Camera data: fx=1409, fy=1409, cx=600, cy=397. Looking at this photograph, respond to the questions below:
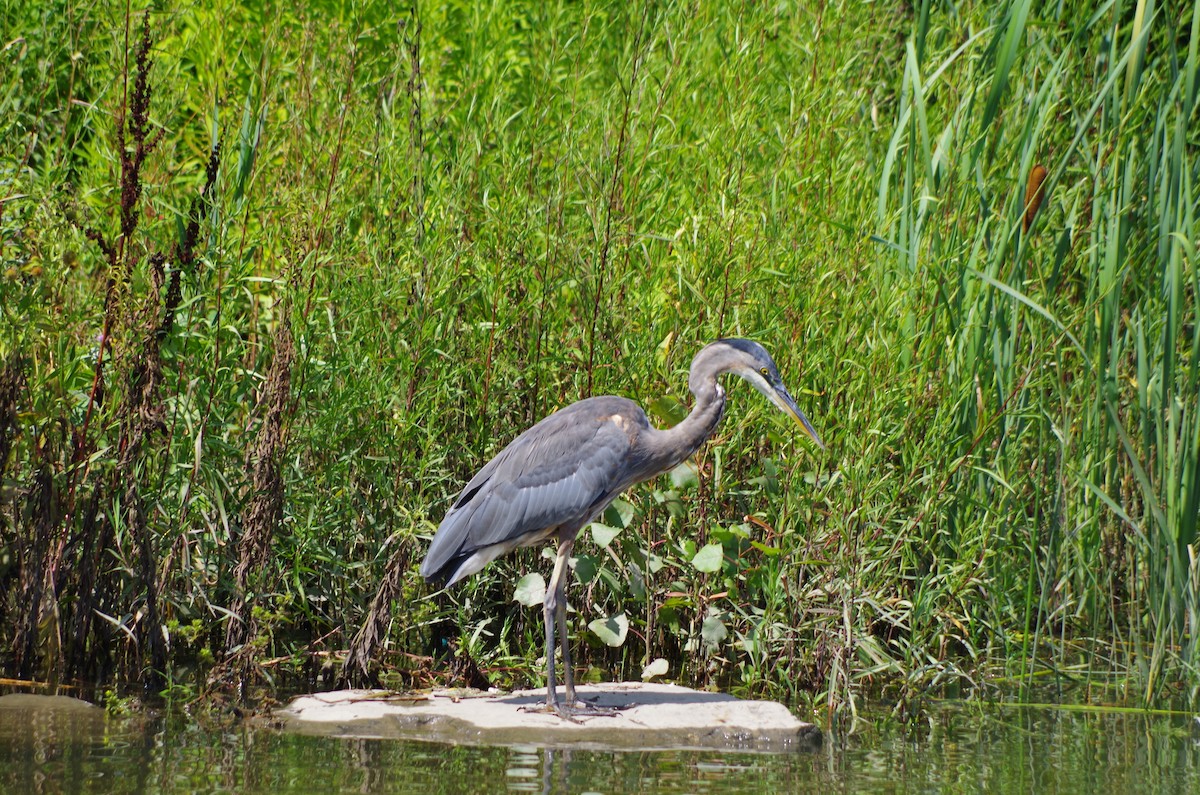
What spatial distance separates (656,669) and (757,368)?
1.23 meters

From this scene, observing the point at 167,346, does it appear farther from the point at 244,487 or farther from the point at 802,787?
the point at 802,787

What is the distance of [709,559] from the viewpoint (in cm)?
518

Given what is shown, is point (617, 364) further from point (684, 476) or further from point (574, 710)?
point (574, 710)

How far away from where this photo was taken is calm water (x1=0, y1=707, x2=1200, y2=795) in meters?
3.92

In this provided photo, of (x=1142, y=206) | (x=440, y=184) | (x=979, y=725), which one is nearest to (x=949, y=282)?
(x=1142, y=206)

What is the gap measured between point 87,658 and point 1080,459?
12.4 feet

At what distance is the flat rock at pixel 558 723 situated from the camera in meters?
4.50

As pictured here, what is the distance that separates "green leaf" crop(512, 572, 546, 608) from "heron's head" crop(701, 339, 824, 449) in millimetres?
1077

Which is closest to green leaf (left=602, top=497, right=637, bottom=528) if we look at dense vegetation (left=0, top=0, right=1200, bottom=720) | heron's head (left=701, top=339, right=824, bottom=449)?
dense vegetation (left=0, top=0, right=1200, bottom=720)

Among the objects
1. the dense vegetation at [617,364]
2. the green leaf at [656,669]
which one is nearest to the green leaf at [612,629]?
the dense vegetation at [617,364]

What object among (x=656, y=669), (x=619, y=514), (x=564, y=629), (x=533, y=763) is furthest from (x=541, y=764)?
(x=619, y=514)

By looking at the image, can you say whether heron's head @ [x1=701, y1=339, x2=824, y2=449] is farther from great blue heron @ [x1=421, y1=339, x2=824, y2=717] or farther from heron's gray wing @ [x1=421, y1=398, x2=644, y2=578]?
heron's gray wing @ [x1=421, y1=398, x2=644, y2=578]

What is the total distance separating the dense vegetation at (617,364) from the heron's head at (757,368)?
277 mm

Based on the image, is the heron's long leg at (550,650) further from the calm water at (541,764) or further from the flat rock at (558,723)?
the calm water at (541,764)
